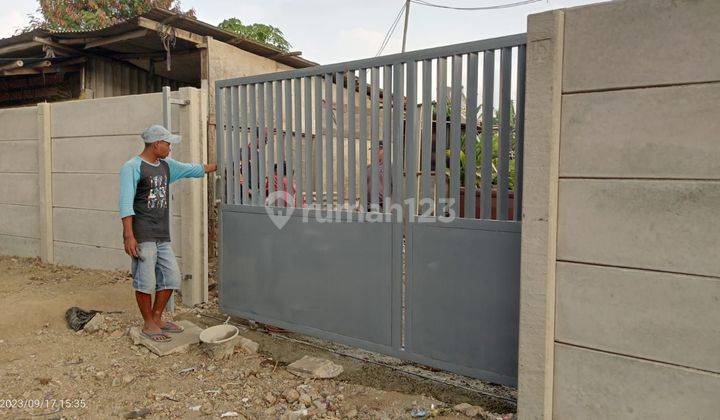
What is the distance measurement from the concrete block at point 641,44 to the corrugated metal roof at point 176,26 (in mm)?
5458

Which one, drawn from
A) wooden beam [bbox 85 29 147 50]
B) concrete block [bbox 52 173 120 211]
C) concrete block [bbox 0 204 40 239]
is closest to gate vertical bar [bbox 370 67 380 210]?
concrete block [bbox 52 173 120 211]

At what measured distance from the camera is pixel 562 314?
285cm

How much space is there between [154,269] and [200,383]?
119 centimetres

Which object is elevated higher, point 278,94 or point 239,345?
point 278,94

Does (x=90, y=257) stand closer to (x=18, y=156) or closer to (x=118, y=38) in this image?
(x=18, y=156)

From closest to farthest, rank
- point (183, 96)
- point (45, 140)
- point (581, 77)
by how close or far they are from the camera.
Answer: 1. point (581, 77)
2. point (183, 96)
3. point (45, 140)

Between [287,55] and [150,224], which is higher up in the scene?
[287,55]

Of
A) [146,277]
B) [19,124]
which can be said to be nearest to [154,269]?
[146,277]

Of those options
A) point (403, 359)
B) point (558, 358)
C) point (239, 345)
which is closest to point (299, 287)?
point (239, 345)

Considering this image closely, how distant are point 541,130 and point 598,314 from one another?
987 mm

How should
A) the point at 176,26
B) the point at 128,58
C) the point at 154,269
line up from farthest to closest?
the point at 128,58 → the point at 176,26 → the point at 154,269

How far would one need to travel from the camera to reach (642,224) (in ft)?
8.52

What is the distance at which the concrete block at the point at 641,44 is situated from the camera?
241 centimetres

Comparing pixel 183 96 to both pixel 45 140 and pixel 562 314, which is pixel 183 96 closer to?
pixel 45 140
